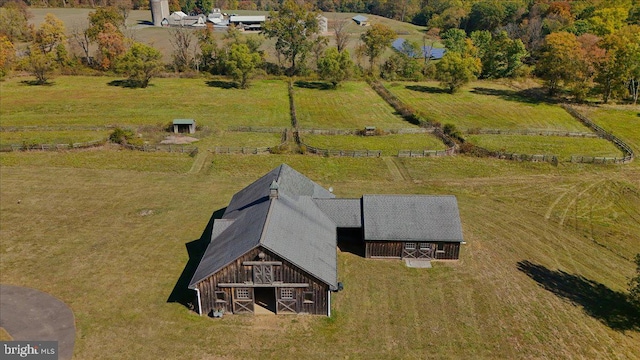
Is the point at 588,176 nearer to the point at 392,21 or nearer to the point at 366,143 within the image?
the point at 366,143

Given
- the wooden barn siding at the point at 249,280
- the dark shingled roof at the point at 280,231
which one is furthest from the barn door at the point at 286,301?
the dark shingled roof at the point at 280,231

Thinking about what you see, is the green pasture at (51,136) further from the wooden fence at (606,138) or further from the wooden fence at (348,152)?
the wooden fence at (606,138)

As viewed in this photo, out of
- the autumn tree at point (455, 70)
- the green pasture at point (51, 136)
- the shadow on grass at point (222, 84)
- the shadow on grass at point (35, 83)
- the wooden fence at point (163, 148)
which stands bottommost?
the wooden fence at point (163, 148)

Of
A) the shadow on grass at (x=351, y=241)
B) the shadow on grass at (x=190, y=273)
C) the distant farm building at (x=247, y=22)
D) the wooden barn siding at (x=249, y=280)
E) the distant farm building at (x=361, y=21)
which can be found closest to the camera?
the wooden barn siding at (x=249, y=280)

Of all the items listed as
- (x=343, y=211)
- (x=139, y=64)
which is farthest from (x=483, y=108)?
(x=139, y=64)

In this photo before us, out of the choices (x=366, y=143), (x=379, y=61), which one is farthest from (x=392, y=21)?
(x=366, y=143)

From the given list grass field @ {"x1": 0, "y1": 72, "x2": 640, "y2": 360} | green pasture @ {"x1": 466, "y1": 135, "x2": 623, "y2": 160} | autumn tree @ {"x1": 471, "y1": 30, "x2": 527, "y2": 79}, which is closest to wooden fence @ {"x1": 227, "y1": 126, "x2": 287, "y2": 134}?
grass field @ {"x1": 0, "y1": 72, "x2": 640, "y2": 360}

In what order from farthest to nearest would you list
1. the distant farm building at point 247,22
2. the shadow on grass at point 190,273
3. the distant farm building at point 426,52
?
the distant farm building at point 247,22
the distant farm building at point 426,52
the shadow on grass at point 190,273

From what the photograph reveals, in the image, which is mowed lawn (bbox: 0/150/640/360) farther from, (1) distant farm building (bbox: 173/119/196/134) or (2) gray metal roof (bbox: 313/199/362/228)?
(1) distant farm building (bbox: 173/119/196/134)
